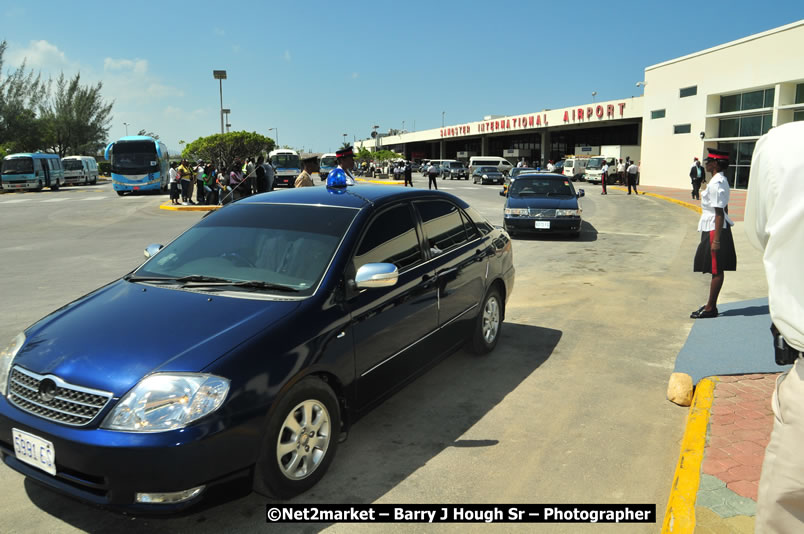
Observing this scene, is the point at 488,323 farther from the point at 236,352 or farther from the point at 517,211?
the point at 517,211

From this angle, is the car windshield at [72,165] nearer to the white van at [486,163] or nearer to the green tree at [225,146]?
the green tree at [225,146]

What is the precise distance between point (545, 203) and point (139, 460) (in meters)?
12.1

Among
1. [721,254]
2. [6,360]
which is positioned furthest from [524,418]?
[721,254]

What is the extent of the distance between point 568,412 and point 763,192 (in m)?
2.93

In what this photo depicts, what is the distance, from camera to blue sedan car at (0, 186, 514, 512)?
278 centimetres

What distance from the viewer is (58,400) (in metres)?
2.91

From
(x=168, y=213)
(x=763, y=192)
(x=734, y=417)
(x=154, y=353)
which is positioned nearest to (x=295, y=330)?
(x=154, y=353)

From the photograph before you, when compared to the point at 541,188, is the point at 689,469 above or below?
below

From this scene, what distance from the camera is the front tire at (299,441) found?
3.07m

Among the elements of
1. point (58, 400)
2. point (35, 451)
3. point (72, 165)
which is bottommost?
point (35, 451)

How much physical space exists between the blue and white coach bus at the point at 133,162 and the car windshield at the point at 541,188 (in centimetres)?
2392

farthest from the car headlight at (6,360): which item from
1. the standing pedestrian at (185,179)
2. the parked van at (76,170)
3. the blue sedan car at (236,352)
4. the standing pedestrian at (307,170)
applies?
the parked van at (76,170)

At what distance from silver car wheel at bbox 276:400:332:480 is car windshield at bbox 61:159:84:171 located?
49742 mm

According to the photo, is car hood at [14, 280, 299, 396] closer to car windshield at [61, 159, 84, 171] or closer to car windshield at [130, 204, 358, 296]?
car windshield at [130, 204, 358, 296]
